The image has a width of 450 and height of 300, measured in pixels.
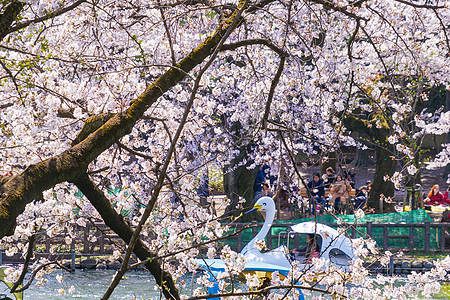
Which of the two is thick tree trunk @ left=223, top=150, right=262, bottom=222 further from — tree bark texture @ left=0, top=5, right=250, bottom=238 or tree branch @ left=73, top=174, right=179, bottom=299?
tree bark texture @ left=0, top=5, right=250, bottom=238

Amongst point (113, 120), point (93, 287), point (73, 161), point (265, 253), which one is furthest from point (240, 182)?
point (73, 161)

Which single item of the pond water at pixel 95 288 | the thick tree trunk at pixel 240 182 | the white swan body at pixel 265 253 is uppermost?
the thick tree trunk at pixel 240 182

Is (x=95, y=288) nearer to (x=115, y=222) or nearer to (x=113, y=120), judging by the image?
(x=115, y=222)

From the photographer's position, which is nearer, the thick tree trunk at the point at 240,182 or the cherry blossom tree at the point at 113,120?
the cherry blossom tree at the point at 113,120

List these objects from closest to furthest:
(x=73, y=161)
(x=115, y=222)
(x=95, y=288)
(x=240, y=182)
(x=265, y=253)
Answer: (x=73, y=161) → (x=115, y=222) → (x=265, y=253) → (x=95, y=288) → (x=240, y=182)

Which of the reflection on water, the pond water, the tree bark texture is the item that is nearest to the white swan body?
the pond water

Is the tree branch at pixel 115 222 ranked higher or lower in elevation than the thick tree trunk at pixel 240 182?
lower

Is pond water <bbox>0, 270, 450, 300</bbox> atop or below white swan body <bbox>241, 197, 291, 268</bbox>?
below

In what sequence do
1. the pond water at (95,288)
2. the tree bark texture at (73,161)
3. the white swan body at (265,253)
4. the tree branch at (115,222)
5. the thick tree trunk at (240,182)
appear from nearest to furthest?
1. the tree bark texture at (73,161)
2. the tree branch at (115,222)
3. the white swan body at (265,253)
4. the pond water at (95,288)
5. the thick tree trunk at (240,182)

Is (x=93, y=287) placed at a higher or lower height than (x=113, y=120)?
lower

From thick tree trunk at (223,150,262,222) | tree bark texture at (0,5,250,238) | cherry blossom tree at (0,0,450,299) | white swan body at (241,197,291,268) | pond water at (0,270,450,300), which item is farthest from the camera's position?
thick tree trunk at (223,150,262,222)

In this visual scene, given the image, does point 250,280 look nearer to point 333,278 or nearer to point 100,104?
point 333,278

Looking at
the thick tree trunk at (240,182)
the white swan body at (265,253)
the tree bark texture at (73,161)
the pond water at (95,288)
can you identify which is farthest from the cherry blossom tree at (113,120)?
the thick tree trunk at (240,182)

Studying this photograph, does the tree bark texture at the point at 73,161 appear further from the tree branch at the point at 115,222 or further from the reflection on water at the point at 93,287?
the reflection on water at the point at 93,287
